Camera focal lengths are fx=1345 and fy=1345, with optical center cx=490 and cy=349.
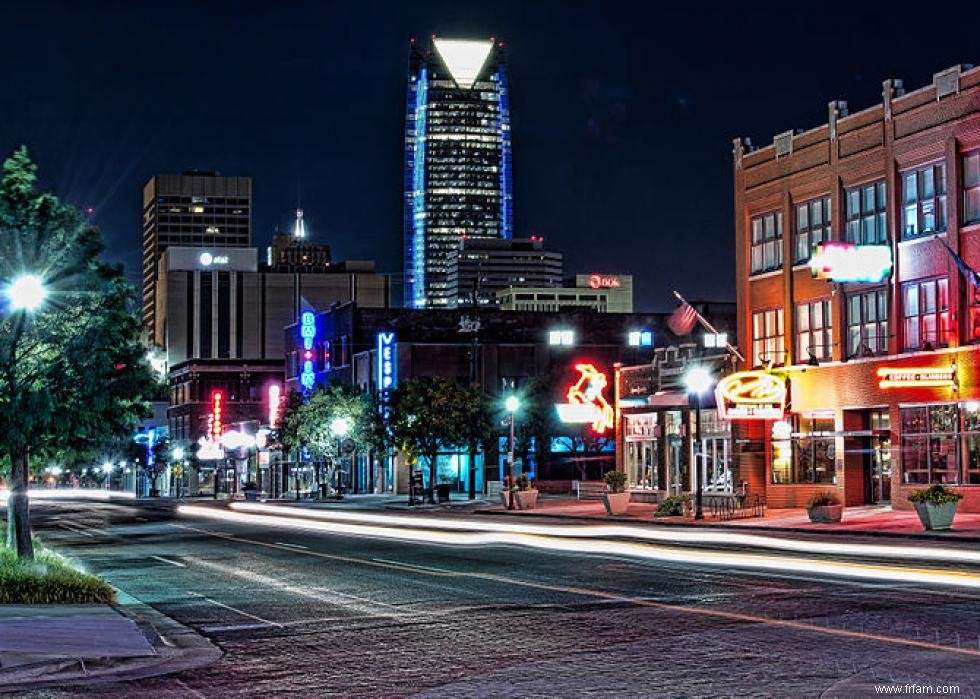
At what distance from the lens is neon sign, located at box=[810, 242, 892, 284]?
141 ft

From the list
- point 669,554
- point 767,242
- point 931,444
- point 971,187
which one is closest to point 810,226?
point 767,242

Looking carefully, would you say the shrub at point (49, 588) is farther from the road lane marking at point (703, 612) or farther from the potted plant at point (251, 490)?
the potted plant at point (251, 490)

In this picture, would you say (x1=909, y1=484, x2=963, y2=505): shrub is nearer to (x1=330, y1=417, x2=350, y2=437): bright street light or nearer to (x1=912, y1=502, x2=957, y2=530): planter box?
(x1=912, y1=502, x2=957, y2=530): planter box

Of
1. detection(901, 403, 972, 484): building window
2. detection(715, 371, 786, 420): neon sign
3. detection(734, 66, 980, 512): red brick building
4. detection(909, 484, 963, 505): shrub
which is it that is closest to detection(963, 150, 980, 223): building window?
detection(734, 66, 980, 512): red brick building

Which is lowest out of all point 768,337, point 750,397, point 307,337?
point 750,397

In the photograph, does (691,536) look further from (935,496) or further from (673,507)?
(673,507)

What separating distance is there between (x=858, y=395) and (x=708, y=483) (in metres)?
8.89

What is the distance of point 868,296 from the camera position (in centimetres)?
4484

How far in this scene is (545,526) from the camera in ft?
132

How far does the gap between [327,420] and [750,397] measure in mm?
36728

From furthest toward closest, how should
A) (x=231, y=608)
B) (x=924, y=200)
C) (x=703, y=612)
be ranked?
(x=924, y=200) → (x=231, y=608) → (x=703, y=612)

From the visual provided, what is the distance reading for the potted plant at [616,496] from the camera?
47.5 metres

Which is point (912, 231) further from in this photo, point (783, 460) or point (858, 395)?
point (783, 460)

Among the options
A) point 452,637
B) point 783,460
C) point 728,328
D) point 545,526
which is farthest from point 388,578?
point 728,328
